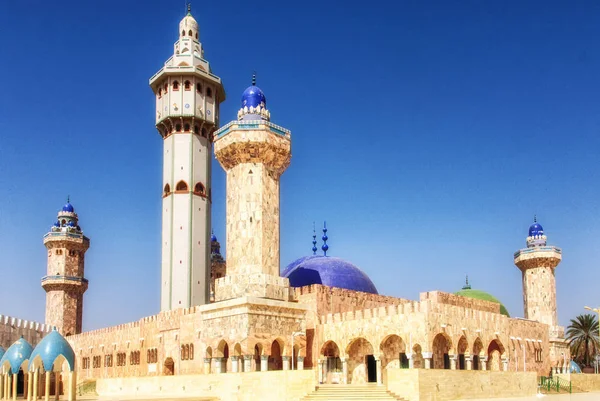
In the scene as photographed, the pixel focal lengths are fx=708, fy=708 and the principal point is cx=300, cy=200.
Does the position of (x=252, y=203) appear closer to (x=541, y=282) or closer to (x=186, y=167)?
(x=186, y=167)

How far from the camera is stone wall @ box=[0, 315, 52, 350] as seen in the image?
4362 cm

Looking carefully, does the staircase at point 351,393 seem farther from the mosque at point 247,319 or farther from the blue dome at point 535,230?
the blue dome at point 535,230

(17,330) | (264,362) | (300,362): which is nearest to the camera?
(264,362)

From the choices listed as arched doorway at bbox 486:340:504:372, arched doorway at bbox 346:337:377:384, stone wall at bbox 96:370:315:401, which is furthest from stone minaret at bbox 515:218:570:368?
stone wall at bbox 96:370:315:401

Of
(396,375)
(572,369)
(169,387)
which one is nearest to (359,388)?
(396,375)

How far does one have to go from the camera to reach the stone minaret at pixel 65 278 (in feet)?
171

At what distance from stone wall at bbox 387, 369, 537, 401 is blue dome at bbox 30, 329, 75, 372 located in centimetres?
1219

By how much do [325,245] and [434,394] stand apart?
18144 millimetres

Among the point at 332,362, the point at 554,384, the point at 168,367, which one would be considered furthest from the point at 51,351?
the point at 554,384

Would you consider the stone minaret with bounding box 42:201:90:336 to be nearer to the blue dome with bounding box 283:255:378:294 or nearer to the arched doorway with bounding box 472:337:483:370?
the blue dome with bounding box 283:255:378:294

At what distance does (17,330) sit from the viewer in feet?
150

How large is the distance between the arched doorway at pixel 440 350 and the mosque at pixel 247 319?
0.28 ft

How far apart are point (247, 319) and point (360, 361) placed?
536cm

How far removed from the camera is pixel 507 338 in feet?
102
